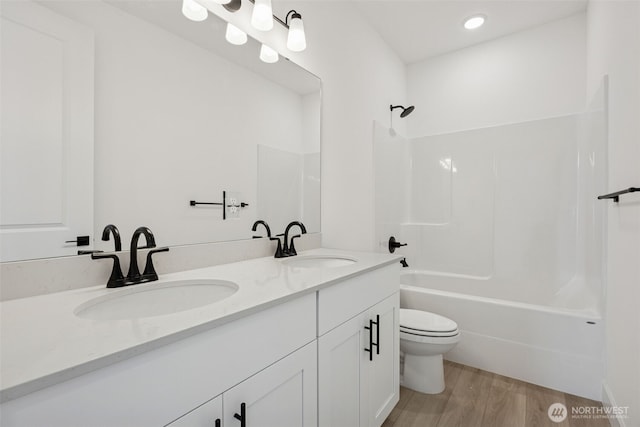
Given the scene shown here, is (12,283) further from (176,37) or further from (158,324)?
(176,37)

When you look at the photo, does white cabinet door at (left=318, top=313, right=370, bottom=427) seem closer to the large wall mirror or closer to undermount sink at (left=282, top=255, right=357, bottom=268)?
undermount sink at (left=282, top=255, right=357, bottom=268)

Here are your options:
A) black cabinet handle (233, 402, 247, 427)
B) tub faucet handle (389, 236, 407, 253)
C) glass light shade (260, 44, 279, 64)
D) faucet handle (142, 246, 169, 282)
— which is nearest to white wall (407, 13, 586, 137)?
tub faucet handle (389, 236, 407, 253)

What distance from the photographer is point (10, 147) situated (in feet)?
2.42

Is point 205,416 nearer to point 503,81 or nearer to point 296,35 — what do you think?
point 296,35

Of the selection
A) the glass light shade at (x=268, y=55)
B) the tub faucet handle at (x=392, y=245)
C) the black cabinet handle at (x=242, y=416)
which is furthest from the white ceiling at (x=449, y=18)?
the black cabinet handle at (x=242, y=416)

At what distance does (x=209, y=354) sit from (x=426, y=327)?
1487 mm

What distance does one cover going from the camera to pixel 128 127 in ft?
3.23

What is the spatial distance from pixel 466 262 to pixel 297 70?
2.17 m

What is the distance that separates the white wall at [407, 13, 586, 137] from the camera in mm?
2250

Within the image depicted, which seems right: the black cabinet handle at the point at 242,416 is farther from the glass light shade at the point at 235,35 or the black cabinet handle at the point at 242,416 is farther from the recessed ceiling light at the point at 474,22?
the recessed ceiling light at the point at 474,22

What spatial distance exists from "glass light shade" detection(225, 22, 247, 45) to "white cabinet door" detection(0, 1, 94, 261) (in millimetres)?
549

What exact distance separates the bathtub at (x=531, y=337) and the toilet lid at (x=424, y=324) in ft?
1.09

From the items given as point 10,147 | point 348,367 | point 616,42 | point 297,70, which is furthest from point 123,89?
point 616,42

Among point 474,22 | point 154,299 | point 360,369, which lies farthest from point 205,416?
point 474,22
